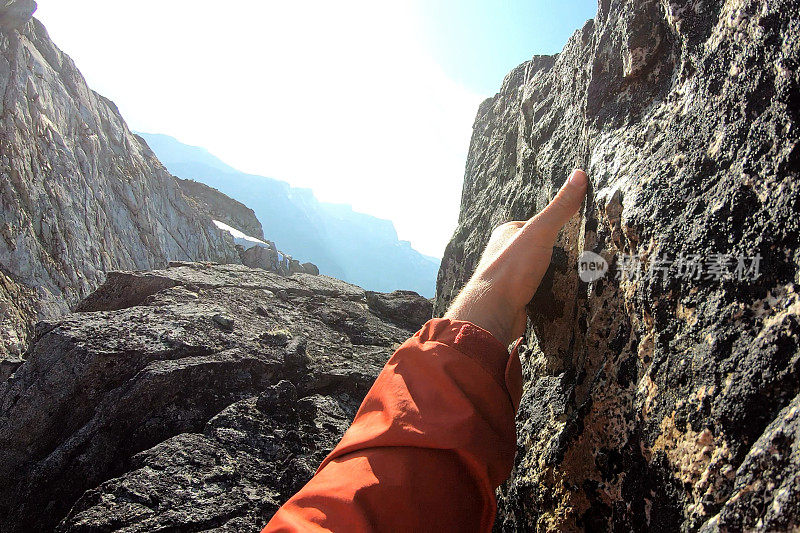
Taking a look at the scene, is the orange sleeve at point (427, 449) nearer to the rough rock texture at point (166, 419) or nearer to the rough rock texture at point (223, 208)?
the rough rock texture at point (166, 419)

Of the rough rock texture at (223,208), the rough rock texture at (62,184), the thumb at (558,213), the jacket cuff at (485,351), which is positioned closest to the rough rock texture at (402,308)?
the thumb at (558,213)

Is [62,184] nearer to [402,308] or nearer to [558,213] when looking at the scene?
[402,308]

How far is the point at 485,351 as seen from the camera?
3.99 ft

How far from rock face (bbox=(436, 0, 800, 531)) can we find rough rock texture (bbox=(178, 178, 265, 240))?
38092 millimetres

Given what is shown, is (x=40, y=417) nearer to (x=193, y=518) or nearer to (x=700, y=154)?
(x=193, y=518)

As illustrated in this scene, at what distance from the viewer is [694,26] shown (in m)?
1.22

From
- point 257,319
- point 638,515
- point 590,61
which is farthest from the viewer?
point 257,319

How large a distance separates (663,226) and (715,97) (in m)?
0.35

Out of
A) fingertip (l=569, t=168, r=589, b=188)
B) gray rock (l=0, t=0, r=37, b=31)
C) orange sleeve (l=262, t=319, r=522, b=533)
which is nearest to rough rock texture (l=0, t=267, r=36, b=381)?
gray rock (l=0, t=0, r=37, b=31)

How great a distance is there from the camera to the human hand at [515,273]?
1514 mm

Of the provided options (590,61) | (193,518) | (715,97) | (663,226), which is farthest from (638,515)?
(193,518)

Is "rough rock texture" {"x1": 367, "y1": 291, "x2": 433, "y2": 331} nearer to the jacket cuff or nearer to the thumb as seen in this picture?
the thumb

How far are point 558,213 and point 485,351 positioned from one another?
2.03ft

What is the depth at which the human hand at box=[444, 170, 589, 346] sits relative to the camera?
4.97ft
